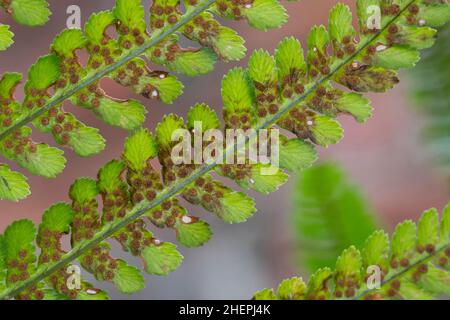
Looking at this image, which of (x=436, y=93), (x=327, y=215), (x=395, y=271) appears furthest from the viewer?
(x=436, y=93)

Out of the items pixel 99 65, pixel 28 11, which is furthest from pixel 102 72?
pixel 28 11

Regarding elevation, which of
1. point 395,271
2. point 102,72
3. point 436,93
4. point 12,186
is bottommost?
point 395,271

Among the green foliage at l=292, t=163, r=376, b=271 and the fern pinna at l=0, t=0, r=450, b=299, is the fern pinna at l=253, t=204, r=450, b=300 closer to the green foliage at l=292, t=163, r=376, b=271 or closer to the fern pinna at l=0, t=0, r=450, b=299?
the fern pinna at l=0, t=0, r=450, b=299

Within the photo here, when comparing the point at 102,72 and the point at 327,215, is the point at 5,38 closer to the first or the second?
the point at 102,72

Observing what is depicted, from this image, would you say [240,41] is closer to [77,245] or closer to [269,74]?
[269,74]

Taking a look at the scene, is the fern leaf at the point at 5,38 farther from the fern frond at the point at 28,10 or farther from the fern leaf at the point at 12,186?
the fern leaf at the point at 12,186

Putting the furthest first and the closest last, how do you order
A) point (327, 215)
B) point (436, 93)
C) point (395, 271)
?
1. point (436, 93)
2. point (327, 215)
3. point (395, 271)

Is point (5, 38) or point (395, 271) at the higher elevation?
point (5, 38)
